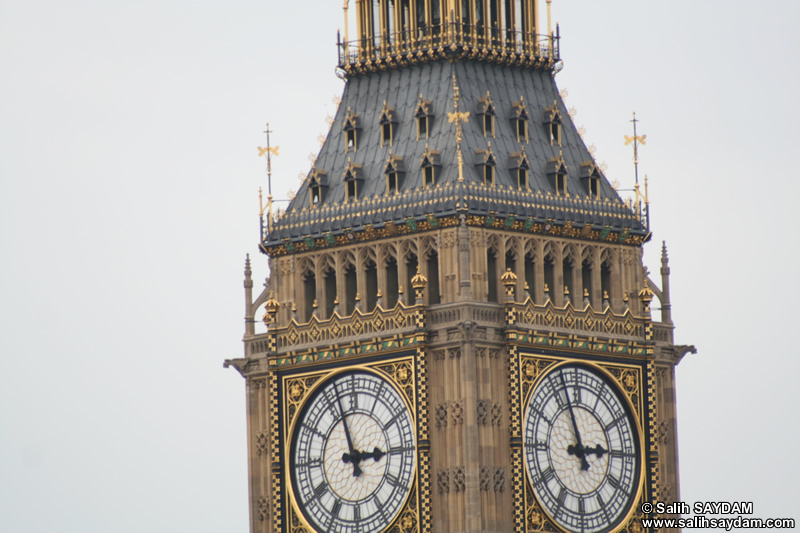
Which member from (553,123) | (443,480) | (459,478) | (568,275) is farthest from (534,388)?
(553,123)

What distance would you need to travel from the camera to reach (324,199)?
3730 inches

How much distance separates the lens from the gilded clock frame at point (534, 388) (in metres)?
91.6

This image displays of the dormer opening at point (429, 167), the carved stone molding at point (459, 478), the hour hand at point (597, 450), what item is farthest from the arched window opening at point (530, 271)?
the carved stone molding at point (459, 478)

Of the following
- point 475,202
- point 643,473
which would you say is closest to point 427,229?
point 475,202

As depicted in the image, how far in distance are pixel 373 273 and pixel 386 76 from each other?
477 cm

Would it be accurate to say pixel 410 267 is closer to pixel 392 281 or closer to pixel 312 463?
pixel 392 281

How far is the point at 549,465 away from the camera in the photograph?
92.4 metres

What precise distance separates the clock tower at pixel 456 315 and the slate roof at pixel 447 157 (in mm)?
63

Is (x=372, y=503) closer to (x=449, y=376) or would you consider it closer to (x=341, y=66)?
(x=449, y=376)

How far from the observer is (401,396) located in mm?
92125

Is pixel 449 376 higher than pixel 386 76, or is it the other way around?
pixel 386 76

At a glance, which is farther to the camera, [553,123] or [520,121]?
[553,123]

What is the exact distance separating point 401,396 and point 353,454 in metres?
1.76

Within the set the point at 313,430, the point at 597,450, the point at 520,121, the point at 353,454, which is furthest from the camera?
the point at 520,121
